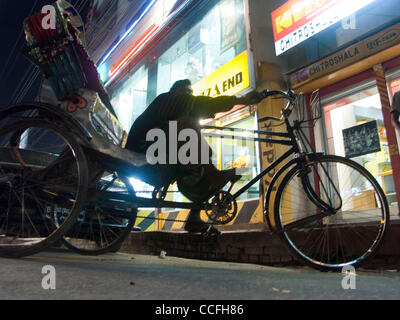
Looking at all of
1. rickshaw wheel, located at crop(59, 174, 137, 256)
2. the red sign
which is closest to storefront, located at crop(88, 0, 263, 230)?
the red sign

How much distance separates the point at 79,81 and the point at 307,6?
15.2 feet

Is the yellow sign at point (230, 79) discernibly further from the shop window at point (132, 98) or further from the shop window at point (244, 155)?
the shop window at point (132, 98)

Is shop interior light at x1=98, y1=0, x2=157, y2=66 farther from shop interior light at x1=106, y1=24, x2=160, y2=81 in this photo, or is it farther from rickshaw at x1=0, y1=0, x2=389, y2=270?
rickshaw at x1=0, y1=0, x2=389, y2=270

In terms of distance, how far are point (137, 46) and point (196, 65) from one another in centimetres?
389

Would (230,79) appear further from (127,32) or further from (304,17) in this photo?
(127,32)

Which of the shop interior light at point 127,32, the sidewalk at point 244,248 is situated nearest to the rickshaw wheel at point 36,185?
the sidewalk at point 244,248

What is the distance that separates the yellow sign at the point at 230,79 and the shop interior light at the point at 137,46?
407 cm

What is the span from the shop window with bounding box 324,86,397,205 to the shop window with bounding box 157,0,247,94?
9.21ft

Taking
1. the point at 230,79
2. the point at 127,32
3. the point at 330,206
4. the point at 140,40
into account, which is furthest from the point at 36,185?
the point at 127,32

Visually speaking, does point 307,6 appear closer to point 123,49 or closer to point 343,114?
point 343,114

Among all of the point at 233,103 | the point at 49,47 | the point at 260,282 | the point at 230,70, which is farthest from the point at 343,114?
the point at 49,47

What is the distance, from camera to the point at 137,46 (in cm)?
1110

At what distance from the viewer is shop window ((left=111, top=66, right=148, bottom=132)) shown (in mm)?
11172

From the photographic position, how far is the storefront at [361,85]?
444 cm
